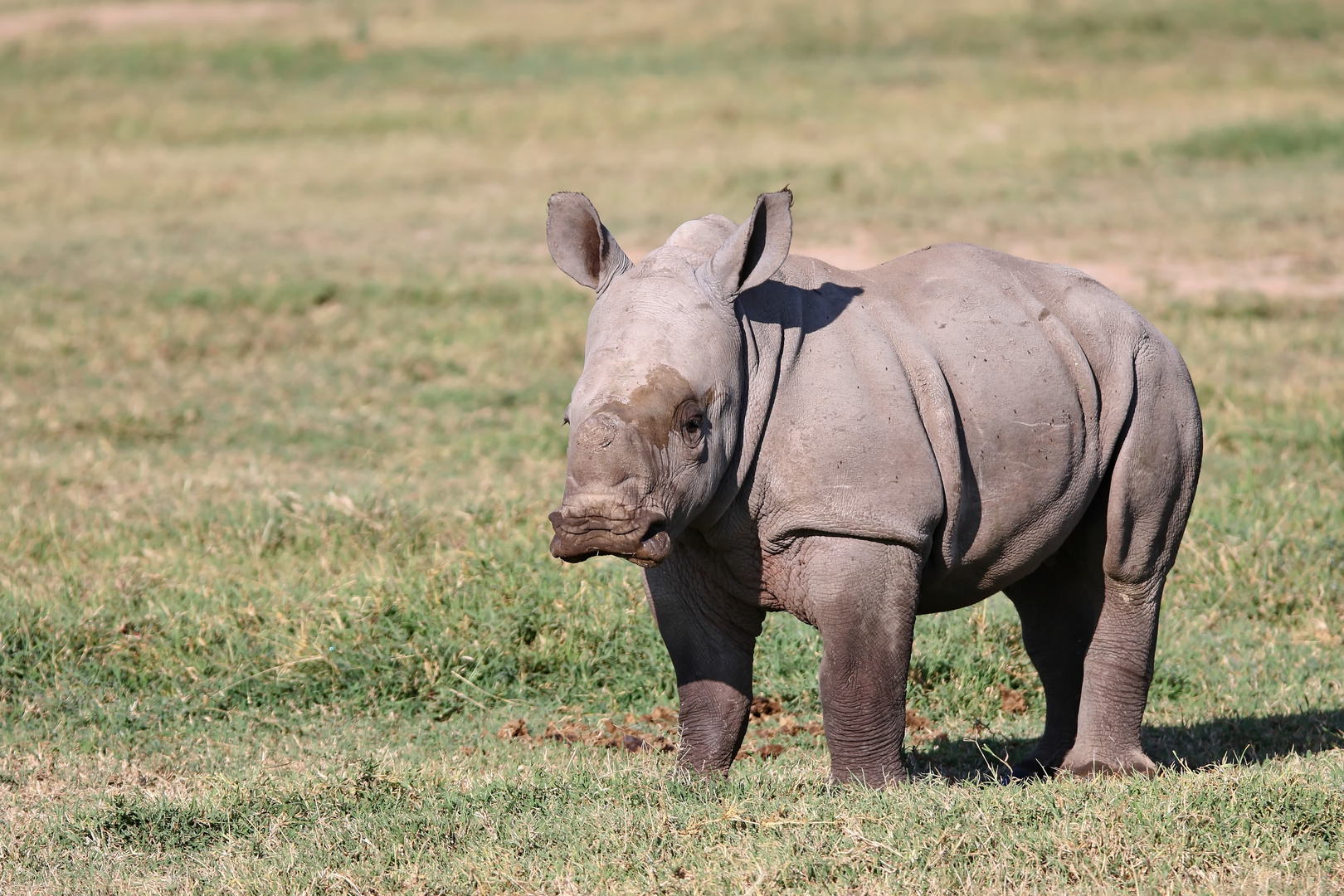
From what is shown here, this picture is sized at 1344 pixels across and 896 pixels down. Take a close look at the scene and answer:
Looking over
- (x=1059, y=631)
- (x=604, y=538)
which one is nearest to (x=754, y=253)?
(x=604, y=538)

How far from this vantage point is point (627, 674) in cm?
616

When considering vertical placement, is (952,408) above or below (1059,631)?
above

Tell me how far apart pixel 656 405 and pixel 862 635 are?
862 mm

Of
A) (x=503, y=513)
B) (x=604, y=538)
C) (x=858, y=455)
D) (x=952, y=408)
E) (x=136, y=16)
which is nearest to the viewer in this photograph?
(x=604, y=538)

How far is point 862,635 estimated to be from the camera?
4273 mm

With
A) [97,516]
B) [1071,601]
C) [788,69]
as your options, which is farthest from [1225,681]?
[788,69]

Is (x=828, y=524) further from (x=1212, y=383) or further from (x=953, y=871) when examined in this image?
(x=1212, y=383)

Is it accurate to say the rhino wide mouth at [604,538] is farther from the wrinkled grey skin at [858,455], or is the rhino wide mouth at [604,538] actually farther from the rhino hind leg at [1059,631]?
the rhino hind leg at [1059,631]

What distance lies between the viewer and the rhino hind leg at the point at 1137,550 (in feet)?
15.8

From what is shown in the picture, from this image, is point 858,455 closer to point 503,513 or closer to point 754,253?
point 754,253

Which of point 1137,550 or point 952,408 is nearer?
point 952,408

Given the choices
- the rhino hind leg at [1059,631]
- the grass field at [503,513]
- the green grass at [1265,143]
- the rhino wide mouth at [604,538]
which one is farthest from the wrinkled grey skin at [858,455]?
the green grass at [1265,143]

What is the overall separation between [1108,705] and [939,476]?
1.22 m

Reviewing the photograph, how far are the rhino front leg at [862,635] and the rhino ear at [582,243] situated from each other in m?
0.93
